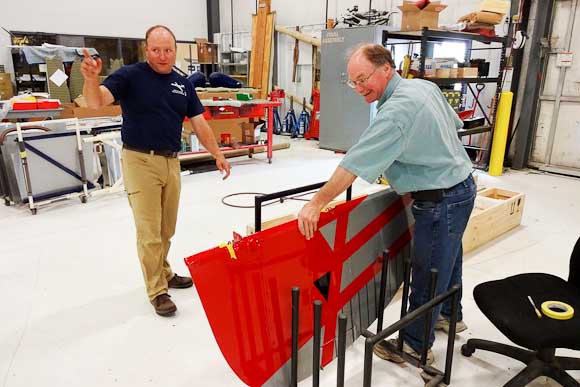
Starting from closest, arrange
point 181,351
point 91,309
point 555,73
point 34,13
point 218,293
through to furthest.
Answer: point 218,293
point 181,351
point 91,309
point 555,73
point 34,13

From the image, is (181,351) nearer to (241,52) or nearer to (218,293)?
(218,293)

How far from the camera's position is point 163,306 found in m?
2.62

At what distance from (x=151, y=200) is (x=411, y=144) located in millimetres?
1540

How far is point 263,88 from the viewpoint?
10.0 metres

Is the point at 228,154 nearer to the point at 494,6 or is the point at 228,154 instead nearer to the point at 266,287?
the point at 494,6

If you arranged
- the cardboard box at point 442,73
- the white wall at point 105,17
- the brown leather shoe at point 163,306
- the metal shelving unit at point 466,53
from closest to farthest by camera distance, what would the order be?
the brown leather shoe at point 163,306
the metal shelving unit at point 466,53
the cardboard box at point 442,73
the white wall at point 105,17

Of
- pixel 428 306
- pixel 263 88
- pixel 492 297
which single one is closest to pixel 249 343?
pixel 428 306

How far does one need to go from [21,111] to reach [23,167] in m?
1.45

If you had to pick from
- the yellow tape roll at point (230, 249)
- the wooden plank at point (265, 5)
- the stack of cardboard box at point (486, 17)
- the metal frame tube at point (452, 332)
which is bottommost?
the metal frame tube at point (452, 332)

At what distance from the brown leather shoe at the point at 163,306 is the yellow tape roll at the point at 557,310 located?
6.44 feet

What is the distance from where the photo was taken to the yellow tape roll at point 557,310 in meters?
1.78

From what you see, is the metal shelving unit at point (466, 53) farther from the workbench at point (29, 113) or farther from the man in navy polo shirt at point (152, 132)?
the workbench at point (29, 113)

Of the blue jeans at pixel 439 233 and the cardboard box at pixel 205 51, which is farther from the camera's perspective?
the cardboard box at pixel 205 51

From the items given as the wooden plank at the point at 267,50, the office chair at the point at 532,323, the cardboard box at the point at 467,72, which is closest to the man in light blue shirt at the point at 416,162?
the office chair at the point at 532,323
